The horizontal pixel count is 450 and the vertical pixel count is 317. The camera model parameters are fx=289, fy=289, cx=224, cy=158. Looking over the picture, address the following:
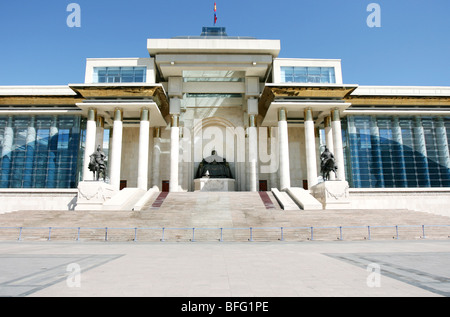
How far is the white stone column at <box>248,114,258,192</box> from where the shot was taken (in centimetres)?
3628

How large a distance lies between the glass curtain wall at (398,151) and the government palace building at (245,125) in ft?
0.42

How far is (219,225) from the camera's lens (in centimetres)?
1906

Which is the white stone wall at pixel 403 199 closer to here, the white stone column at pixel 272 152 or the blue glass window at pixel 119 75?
the white stone column at pixel 272 152

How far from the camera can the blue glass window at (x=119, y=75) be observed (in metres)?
35.3

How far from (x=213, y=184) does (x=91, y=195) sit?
15.1 m

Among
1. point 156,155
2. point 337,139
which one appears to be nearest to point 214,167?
point 156,155

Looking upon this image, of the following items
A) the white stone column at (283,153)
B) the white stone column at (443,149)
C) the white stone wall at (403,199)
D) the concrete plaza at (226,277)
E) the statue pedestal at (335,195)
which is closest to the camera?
the concrete plaza at (226,277)

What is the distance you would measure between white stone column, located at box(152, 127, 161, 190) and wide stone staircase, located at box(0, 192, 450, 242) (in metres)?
14.4

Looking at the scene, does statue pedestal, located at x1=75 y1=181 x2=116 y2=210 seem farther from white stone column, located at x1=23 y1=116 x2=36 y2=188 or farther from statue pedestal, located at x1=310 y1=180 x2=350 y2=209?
statue pedestal, located at x1=310 y1=180 x2=350 y2=209

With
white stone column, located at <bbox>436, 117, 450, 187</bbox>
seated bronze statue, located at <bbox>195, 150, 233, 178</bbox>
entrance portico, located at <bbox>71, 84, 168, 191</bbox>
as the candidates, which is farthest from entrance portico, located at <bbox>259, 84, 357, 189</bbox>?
white stone column, located at <bbox>436, 117, 450, 187</bbox>

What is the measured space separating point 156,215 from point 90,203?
10006 mm

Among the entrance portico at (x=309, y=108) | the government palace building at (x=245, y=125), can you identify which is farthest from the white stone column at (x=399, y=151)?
the entrance portico at (x=309, y=108)
